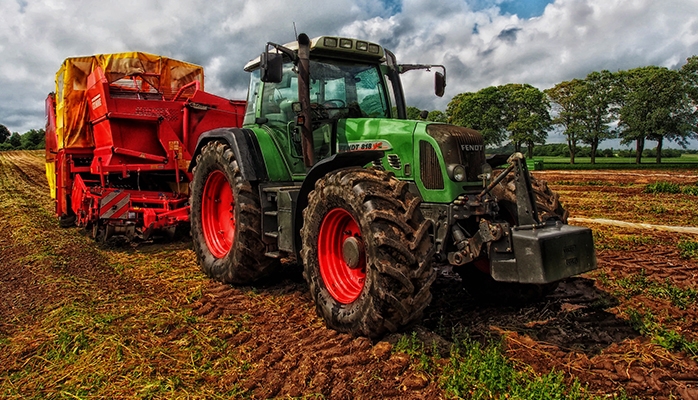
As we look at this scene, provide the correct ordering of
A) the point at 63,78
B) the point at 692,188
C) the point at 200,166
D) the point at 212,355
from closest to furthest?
the point at 212,355
the point at 200,166
the point at 63,78
the point at 692,188

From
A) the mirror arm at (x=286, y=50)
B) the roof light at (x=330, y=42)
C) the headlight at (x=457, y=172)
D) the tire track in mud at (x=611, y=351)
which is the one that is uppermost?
the roof light at (x=330, y=42)

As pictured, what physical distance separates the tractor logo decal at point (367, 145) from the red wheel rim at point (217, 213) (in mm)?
1996

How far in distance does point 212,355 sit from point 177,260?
3.47m

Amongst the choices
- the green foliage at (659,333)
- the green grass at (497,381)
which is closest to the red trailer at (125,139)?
the green grass at (497,381)

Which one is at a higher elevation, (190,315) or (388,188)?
(388,188)

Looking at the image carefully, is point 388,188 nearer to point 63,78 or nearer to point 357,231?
point 357,231

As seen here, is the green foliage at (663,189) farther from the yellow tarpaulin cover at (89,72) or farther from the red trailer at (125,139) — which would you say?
the yellow tarpaulin cover at (89,72)

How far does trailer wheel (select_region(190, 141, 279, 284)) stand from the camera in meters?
5.50

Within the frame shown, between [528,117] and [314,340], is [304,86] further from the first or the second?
[528,117]

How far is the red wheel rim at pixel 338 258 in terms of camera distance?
4.39 metres

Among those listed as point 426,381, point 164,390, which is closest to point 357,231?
point 426,381

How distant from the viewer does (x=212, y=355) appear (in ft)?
12.5

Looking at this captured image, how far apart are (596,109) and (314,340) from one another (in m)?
53.1

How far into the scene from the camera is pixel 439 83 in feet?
18.6
